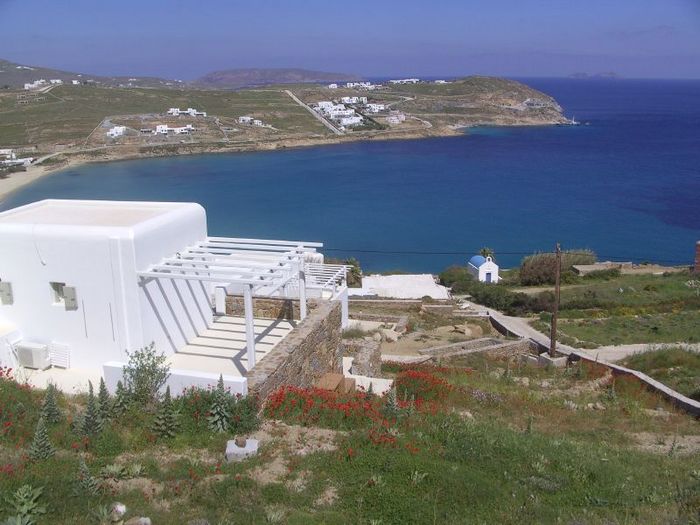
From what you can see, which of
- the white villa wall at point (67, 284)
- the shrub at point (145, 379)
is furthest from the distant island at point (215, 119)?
the shrub at point (145, 379)

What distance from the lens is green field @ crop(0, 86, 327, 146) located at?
291 feet

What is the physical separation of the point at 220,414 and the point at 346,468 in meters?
1.85

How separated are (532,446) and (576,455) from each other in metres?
0.50

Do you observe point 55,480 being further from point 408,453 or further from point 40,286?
point 40,286

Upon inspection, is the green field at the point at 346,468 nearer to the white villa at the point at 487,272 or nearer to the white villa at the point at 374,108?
the white villa at the point at 487,272

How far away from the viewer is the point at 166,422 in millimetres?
6879

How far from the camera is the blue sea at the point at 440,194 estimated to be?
161 feet

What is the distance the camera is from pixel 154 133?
93688 millimetres

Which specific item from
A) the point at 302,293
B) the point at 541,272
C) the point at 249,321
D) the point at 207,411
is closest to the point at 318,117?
the point at 541,272

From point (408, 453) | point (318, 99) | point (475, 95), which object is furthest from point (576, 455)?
point (475, 95)

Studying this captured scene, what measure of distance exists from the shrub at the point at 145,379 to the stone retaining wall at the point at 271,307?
11.2 feet

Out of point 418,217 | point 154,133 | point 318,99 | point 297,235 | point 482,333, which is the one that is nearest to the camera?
point 482,333

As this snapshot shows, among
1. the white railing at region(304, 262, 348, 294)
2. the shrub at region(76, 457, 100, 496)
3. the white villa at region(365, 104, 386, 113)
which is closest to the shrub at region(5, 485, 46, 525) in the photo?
the shrub at region(76, 457, 100, 496)

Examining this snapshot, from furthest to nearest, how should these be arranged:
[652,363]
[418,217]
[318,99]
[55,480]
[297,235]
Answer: [318,99] < [418,217] < [297,235] < [652,363] < [55,480]
